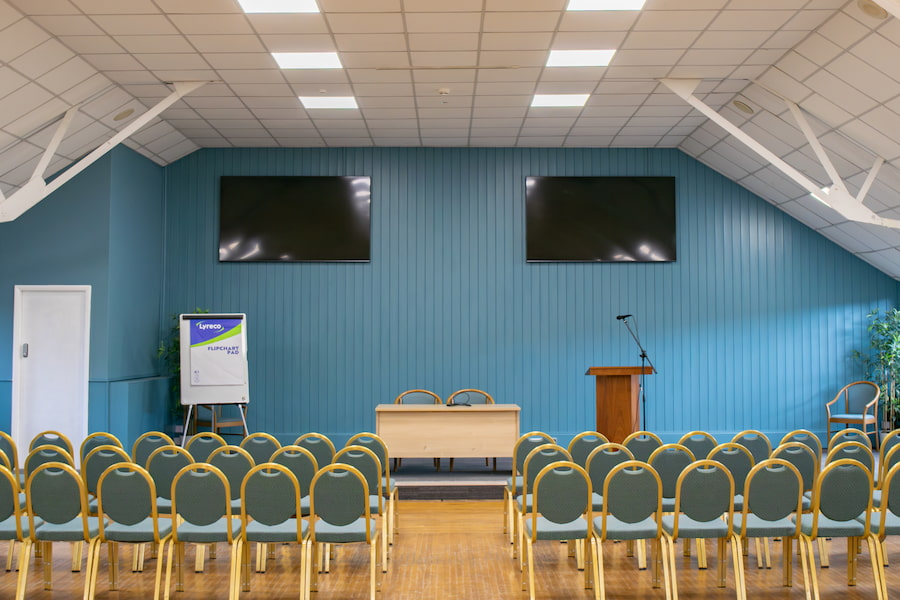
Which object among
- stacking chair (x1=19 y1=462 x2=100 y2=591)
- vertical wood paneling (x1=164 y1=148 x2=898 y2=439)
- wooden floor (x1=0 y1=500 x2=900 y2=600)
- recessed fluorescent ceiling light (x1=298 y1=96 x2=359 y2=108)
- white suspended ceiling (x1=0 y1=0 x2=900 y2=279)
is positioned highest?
recessed fluorescent ceiling light (x1=298 y1=96 x2=359 y2=108)

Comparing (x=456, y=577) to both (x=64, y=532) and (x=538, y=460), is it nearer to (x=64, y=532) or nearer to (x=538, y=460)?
(x=538, y=460)

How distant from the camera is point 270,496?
469cm

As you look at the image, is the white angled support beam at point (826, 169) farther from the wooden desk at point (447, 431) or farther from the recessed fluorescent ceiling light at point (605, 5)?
the wooden desk at point (447, 431)

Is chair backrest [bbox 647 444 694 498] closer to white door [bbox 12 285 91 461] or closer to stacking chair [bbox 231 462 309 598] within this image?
stacking chair [bbox 231 462 309 598]

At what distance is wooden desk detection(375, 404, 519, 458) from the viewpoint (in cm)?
843

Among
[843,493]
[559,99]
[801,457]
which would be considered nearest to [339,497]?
[843,493]

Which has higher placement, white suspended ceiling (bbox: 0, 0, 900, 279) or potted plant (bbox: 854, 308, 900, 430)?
white suspended ceiling (bbox: 0, 0, 900, 279)

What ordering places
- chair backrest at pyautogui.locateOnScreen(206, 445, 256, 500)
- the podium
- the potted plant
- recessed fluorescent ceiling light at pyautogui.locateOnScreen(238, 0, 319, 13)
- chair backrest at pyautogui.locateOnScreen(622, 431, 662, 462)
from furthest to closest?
the potted plant < the podium < recessed fluorescent ceiling light at pyautogui.locateOnScreen(238, 0, 319, 13) < chair backrest at pyautogui.locateOnScreen(622, 431, 662, 462) < chair backrest at pyautogui.locateOnScreen(206, 445, 256, 500)

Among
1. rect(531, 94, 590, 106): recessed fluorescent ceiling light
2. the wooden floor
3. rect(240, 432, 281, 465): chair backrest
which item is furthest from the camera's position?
rect(531, 94, 590, 106): recessed fluorescent ceiling light

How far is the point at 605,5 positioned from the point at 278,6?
2.83m

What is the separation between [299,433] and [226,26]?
6.02 metres

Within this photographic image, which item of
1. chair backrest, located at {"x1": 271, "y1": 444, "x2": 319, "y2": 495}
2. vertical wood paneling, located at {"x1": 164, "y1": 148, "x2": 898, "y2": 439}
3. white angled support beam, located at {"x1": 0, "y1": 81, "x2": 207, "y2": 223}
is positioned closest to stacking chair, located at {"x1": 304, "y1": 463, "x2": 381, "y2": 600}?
chair backrest, located at {"x1": 271, "y1": 444, "x2": 319, "y2": 495}

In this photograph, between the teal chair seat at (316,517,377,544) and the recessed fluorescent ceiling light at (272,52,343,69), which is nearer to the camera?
the teal chair seat at (316,517,377,544)

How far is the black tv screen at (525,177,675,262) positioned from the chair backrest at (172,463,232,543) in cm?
724
